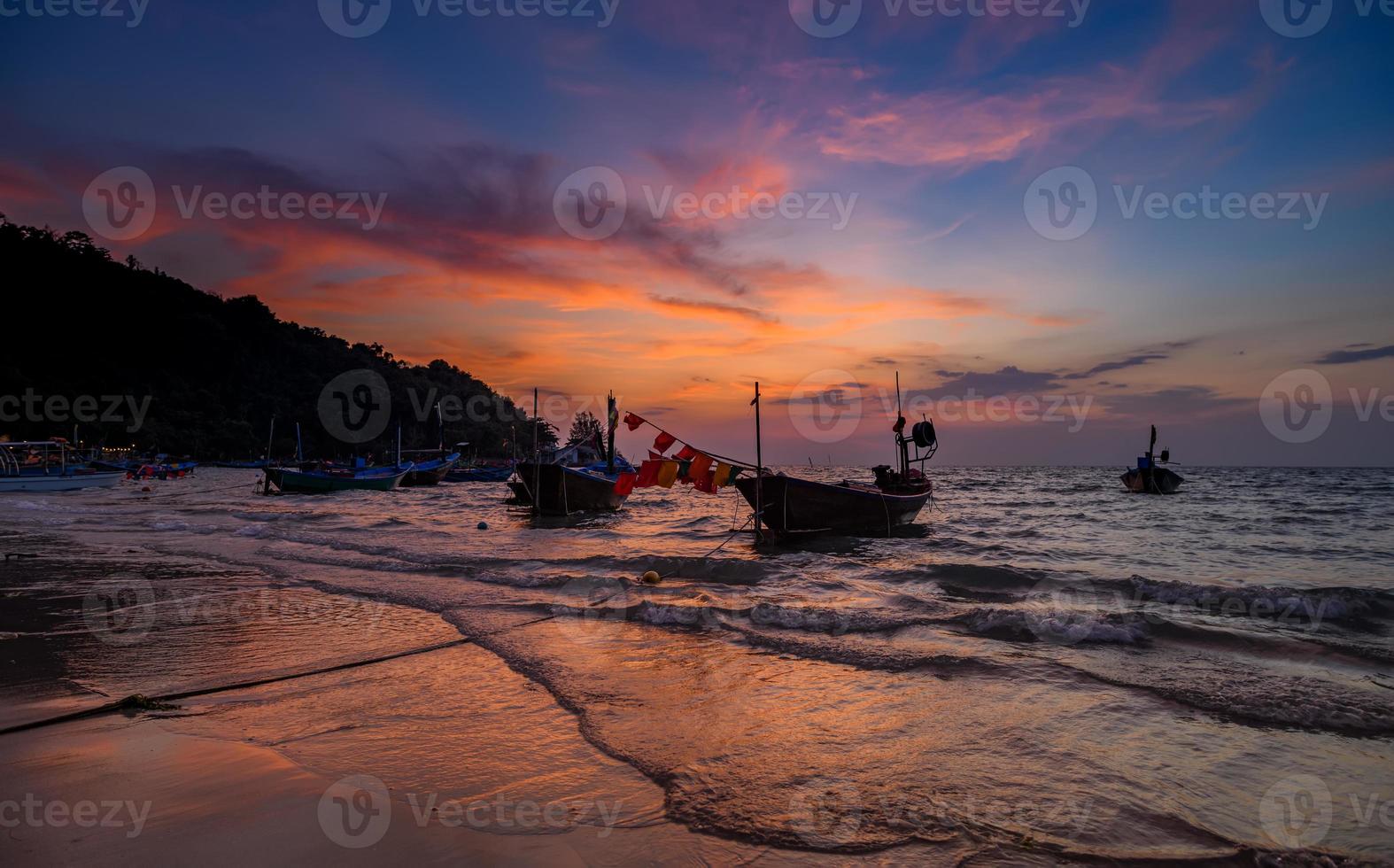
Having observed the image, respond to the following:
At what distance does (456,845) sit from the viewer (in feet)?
10.2

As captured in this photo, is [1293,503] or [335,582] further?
[1293,503]

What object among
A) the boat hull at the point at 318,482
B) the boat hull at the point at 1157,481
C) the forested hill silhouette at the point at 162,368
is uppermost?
the forested hill silhouette at the point at 162,368

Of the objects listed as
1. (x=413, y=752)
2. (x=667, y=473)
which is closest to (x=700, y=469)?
(x=667, y=473)

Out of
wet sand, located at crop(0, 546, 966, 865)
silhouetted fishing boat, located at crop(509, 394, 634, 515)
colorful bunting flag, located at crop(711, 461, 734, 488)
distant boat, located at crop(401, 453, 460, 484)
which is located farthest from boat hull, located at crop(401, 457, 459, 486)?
wet sand, located at crop(0, 546, 966, 865)

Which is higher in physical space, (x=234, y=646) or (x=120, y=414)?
(x=120, y=414)

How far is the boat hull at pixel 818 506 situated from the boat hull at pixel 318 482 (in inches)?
1423

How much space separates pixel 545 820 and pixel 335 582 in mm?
9696

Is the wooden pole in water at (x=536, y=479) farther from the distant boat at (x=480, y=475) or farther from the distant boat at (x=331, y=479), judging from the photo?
the distant boat at (x=480, y=475)

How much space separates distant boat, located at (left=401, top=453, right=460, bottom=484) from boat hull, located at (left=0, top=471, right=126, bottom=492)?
19273 mm

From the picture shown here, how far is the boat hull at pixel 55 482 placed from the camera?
35.1 meters

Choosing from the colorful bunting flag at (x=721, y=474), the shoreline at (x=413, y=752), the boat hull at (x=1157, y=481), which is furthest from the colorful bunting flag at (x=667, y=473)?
the boat hull at (x=1157, y=481)

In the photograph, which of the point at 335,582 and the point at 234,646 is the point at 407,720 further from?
the point at 335,582

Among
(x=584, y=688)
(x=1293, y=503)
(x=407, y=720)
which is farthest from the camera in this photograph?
(x=1293, y=503)

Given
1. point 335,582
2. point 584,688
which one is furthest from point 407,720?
point 335,582
